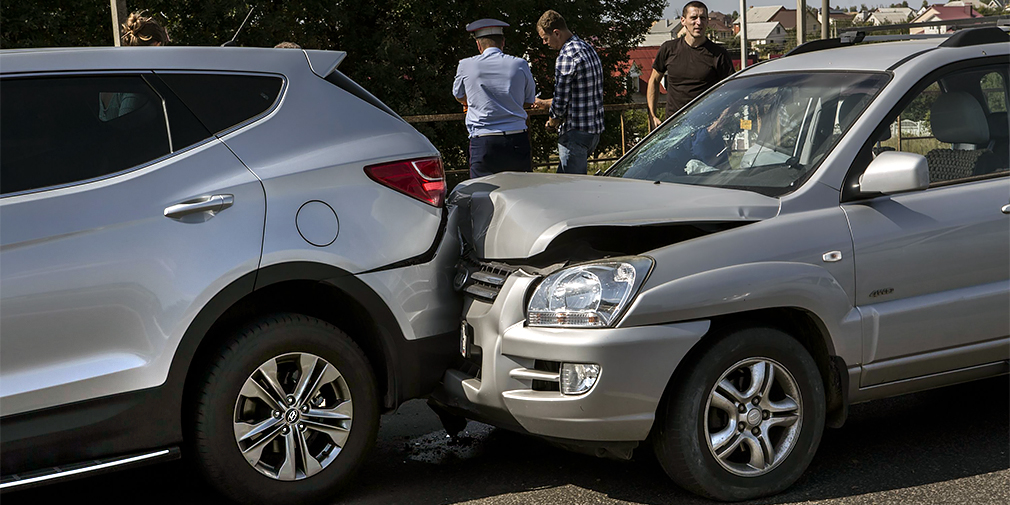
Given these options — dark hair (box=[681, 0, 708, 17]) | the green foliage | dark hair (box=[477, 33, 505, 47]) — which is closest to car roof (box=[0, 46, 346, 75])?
dark hair (box=[477, 33, 505, 47])

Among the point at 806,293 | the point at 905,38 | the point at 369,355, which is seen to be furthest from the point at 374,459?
the point at 905,38

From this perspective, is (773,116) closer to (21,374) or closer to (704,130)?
(704,130)

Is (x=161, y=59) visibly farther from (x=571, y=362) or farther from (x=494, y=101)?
(x=494, y=101)

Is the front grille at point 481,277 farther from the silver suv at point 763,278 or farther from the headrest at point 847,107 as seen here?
the headrest at point 847,107

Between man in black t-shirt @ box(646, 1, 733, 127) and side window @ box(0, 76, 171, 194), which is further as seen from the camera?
man in black t-shirt @ box(646, 1, 733, 127)

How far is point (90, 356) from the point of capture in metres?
3.51

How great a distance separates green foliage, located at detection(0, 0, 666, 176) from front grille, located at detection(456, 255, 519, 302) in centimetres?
2150

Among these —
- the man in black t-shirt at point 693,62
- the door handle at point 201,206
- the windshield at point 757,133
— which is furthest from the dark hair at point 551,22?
the door handle at point 201,206

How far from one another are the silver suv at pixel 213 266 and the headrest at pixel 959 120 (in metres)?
2.27

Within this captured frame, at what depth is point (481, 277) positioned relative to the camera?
13.6 ft

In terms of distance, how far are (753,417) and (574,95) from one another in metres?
4.93

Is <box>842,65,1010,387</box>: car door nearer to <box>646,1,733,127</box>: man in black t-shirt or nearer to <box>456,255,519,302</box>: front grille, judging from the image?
<box>456,255,519,302</box>: front grille

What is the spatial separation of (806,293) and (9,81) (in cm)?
295

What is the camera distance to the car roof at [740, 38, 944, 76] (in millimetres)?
4598
